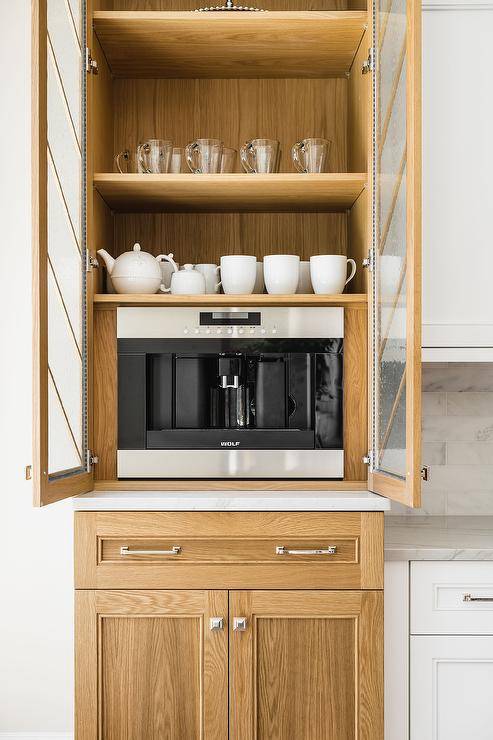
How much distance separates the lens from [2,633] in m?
2.38

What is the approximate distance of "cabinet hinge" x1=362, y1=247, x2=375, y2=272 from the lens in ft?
6.34

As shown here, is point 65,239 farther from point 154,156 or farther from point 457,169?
point 457,169

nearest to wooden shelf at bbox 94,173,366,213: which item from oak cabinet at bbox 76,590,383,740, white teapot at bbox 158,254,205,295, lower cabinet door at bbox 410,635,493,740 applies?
white teapot at bbox 158,254,205,295

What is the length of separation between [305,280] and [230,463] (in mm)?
583

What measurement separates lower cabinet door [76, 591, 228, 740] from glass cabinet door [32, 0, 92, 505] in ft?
1.11

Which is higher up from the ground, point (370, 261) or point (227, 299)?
point (370, 261)

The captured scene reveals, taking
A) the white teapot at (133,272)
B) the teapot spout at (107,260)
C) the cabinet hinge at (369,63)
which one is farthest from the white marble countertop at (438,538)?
the cabinet hinge at (369,63)

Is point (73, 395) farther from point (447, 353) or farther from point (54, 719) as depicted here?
point (54, 719)

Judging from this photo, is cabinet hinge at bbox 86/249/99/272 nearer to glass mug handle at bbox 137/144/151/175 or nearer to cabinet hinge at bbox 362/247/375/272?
glass mug handle at bbox 137/144/151/175

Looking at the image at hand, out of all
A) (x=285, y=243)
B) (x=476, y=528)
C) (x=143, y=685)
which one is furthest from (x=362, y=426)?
(x=143, y=685)

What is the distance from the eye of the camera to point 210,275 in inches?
81.0

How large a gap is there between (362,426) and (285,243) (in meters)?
0.70

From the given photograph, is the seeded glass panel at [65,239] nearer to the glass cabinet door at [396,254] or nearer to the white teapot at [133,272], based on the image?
the white teapot at [133,272]

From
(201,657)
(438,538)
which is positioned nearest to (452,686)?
(438,538)
